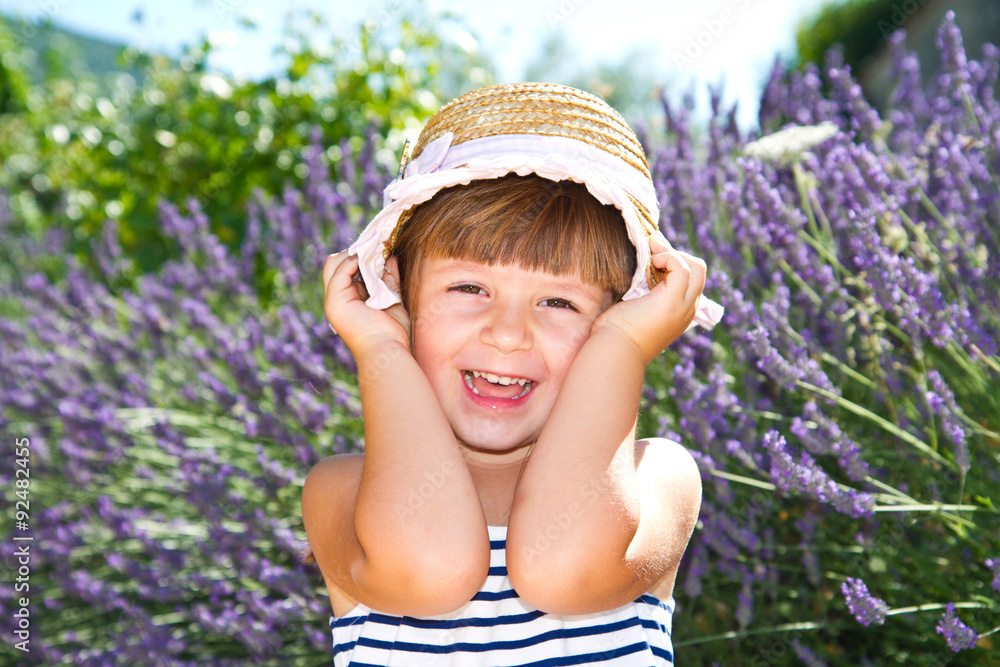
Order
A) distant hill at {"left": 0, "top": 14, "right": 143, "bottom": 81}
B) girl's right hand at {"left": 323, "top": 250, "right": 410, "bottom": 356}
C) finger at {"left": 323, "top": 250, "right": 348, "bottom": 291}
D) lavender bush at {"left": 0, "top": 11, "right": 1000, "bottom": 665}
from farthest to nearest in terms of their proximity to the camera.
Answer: distant hill at {"left": 0, "top": 14, "right": 143, "bottom": 81} < lavender bush at {"left": 0, "top": 11, "right": 1000, "bottom": 665} < finger at {"left": 323, "top": 250, "right": 348, "bottom": 291} < girl's right hand at {"left": 323, "top": 250, "right": 410, "bottom": 356}

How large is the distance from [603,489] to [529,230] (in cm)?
44

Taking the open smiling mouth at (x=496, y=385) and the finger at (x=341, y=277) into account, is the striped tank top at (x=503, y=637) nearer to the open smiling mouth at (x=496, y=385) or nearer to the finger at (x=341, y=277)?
the open smiling mouth at (x=496, y=385)

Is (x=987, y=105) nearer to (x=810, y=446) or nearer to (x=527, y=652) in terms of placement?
(x=810, y=446)

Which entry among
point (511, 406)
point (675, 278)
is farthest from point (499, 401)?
point (675, 278)

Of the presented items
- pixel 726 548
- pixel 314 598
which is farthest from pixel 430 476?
pixel 314 598

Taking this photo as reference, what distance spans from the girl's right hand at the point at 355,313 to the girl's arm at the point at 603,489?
317mm

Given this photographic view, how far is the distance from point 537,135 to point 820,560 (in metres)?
1.20

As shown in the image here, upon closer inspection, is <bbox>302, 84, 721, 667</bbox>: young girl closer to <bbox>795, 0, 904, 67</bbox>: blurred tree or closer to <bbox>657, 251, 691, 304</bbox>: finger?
<bbox>657, 251, 691, 304</bbox>: finger

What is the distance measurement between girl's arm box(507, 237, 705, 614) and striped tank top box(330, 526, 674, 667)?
0.11 meters

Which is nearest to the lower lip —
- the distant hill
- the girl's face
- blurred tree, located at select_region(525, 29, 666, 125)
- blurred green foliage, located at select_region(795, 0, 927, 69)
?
the girl's face

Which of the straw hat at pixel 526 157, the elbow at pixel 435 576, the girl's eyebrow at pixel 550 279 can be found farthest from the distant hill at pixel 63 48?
the elbow at pixel 435 576

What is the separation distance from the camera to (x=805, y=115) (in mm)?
2312

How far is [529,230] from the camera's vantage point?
1.26m

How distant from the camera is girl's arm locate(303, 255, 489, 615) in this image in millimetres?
1080
